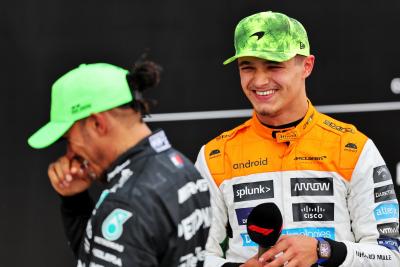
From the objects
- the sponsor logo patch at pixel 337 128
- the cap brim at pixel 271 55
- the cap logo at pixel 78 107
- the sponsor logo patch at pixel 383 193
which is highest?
the cap brim at pixel 271 55

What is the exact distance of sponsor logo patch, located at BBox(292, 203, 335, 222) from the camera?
2422 millimetres

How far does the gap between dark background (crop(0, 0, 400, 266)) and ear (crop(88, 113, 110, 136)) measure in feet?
4.74

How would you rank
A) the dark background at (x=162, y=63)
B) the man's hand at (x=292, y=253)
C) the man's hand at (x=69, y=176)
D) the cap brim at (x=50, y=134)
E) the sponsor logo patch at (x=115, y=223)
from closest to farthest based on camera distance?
1. the sponsor logo patch at (x=115, y=223)
2. the cap brim at (x=50, y=134)
3. the man's hand at (x=69, y=176)
4. the man's hand at (x=292, y=253)
5. the dark background at (x=162, y=63)

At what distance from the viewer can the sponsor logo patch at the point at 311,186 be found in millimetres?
2438

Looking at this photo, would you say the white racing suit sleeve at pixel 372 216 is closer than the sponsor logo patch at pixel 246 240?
Yes

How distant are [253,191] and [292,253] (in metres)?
0.33

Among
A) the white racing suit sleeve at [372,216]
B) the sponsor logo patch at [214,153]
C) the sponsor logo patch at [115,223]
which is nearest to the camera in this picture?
the sponsor logo patch at [115,223]

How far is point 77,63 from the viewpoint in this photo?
3.50 meters

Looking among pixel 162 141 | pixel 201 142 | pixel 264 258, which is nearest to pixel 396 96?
pixel 201 142

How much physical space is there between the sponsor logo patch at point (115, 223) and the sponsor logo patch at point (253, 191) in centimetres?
78

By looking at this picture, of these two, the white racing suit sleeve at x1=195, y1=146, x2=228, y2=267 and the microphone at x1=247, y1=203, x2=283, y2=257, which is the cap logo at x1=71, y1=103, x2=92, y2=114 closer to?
the microphone at x1=247, y1=203, x2=283, y2=257

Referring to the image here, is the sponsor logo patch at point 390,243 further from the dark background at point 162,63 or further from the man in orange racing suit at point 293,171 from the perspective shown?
the dark background at point 162,63

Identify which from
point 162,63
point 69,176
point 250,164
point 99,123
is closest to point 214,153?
point 250,164

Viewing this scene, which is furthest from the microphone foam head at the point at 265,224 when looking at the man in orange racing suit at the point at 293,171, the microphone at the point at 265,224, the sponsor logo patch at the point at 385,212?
the sponsor logo patch at the point at 385,212
